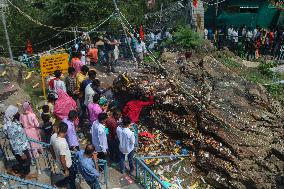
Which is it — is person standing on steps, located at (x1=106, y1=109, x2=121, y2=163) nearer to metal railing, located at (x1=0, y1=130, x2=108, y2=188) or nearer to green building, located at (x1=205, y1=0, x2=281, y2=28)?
metal railing, located at (x1=0, y1=130, x2=108, y2=188)

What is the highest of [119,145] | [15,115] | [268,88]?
[15,115]

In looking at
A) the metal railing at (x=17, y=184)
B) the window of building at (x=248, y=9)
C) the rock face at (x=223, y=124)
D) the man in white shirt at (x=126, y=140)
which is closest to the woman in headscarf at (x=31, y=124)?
the metal railing at (x=17, y=184)

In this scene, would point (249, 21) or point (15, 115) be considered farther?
point (249, 21)

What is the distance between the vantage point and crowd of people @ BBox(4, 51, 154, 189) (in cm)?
840

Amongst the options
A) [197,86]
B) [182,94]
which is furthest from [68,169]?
[197,86]

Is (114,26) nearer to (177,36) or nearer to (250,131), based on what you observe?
(177,36)

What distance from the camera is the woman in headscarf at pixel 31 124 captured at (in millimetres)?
9648

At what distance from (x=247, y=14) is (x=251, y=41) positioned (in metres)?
2.68

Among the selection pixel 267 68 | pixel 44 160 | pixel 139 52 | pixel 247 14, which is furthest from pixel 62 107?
pixel 247 14

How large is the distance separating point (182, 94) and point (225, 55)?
28.8ft

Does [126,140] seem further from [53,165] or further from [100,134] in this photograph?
[53,165]

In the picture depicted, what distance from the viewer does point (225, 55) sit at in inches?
842

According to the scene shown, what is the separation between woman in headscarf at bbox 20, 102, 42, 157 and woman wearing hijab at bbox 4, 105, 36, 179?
1.87ft

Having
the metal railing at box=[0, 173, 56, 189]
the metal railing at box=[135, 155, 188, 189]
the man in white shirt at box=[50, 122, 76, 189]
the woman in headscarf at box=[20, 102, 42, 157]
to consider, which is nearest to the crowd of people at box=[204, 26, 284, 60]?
the metal railing at box=[135, 155, 188, 189]
